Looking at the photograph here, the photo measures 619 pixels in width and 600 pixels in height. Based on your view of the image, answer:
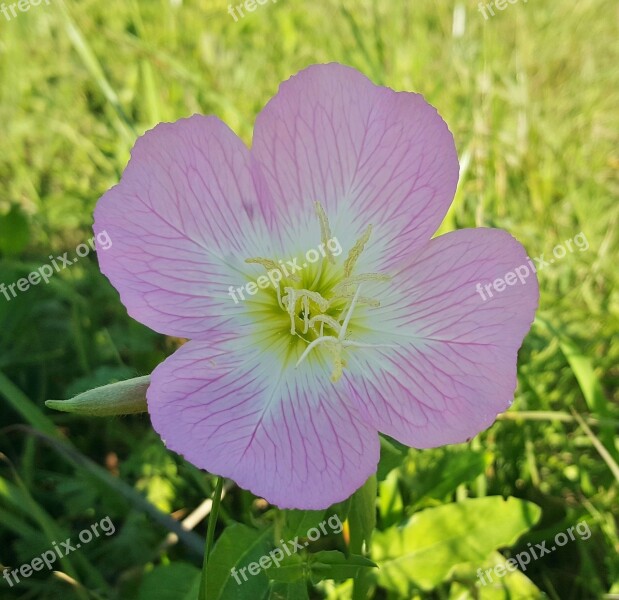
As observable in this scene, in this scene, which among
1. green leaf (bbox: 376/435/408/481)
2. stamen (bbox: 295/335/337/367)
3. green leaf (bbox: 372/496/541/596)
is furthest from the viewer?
green leaf (bbox: 372/496/541/596)

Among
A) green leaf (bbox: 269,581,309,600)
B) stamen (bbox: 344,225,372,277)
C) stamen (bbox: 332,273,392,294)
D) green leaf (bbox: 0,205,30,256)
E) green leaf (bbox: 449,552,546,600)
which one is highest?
green leaf (bbox: 0,205,30,256)

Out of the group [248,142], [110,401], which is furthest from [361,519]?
[248,142]

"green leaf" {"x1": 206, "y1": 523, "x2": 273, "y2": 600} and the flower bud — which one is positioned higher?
the flower bud

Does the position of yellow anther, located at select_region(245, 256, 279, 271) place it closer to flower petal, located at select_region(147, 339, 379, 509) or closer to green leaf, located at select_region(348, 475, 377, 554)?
flower petal, located at select_region(147, 339, 379, 509)

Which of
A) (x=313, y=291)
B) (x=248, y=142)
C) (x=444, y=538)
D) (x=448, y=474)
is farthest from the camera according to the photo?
(x=248, y=142)

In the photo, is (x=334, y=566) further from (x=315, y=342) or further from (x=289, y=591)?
(x=315, y=342)

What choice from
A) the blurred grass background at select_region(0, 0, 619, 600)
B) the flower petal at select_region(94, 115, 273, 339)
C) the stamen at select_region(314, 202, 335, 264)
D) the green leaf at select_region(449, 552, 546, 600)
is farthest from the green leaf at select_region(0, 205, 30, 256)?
the green leaf at select_region(449, 552, 546, 600)

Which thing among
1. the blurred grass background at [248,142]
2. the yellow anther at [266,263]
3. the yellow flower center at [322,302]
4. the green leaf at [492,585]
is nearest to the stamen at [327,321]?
the yellow flower center at [322,302]
